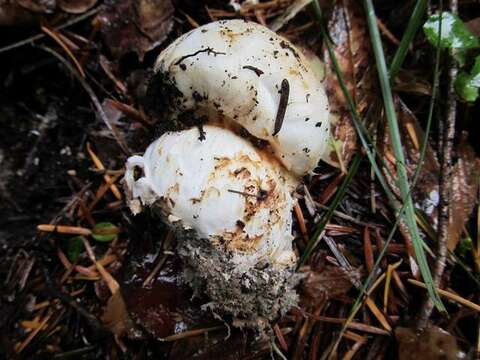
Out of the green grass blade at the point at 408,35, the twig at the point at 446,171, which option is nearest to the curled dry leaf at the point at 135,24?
the green grass blade at the point at 408,35

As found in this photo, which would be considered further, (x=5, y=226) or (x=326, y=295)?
(x=5, y=226)

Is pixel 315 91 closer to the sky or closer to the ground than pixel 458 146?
closer to the sky

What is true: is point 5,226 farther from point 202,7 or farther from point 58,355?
point 202,7

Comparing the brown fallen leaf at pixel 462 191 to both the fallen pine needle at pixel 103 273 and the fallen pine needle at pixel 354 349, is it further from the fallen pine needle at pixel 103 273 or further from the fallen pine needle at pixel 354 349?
the fallen pine needle at pixel 103 273

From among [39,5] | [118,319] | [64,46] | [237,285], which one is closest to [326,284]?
[237,285]

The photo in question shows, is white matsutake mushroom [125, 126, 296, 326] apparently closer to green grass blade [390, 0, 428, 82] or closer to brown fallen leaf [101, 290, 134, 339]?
brown fallen leaf [101, 290, 134, 339]

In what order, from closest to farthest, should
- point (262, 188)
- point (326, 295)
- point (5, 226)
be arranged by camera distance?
point (262, 188)
point (326, 295)
point (5, 226)

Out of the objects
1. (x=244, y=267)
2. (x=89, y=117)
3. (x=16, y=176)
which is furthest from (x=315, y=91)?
(x=16, y=176)

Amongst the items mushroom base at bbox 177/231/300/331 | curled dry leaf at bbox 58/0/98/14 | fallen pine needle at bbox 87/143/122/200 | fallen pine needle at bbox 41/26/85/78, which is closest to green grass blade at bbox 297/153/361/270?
mushroom base at bbox 177/231/300/331
